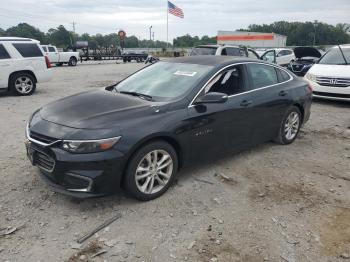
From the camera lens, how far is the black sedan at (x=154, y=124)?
3.60 m

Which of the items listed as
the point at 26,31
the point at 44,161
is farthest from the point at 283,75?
the point at 26,31

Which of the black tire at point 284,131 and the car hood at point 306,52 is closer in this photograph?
the black tire at point 284,131

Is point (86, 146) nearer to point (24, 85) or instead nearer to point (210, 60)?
point (210, 60)

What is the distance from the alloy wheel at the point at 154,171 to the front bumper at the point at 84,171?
0.94ft

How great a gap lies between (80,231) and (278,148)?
3811 mm

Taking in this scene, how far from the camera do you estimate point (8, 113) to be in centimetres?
854

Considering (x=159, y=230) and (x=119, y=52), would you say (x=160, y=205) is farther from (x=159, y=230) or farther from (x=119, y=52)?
(x=119, y=52)

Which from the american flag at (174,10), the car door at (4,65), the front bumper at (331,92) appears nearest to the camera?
the front bumper at (331,92)

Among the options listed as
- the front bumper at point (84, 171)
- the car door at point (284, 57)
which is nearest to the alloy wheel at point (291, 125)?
the front bumper at point (84, 171)

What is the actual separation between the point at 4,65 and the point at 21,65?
20.1 inches

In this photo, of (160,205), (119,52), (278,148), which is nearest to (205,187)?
(160,205)

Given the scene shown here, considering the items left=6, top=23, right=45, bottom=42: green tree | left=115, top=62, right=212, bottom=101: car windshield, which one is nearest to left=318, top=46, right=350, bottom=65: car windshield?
left=115, top=62, right=212, bottom=101: car windshield

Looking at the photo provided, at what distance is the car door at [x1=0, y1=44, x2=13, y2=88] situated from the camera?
35.0ft

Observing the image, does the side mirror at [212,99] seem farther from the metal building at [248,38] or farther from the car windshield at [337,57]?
the metal building at [248,38]
